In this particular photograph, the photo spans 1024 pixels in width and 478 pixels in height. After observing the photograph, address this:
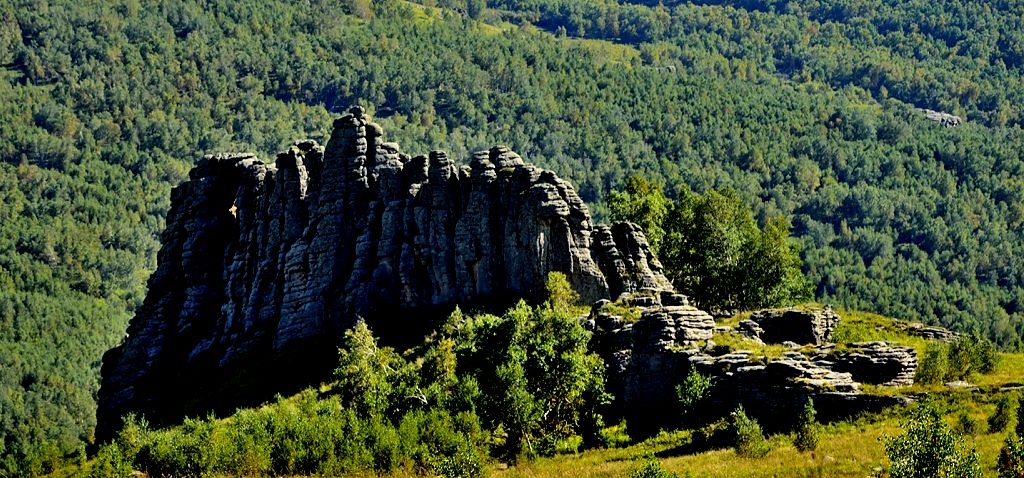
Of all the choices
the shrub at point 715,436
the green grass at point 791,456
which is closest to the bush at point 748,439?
the green grass at point 791,456

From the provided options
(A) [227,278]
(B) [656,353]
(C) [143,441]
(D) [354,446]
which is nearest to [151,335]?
(A) [227,278]

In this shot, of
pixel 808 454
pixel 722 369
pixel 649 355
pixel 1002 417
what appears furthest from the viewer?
pixel 649 355

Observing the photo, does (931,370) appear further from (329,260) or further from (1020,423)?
(329,260)

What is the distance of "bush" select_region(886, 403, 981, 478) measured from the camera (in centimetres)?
5709

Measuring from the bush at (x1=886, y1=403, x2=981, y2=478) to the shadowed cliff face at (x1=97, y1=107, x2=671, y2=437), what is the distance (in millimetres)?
46542

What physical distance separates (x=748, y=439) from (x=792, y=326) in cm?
2831

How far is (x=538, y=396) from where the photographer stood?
8738cm

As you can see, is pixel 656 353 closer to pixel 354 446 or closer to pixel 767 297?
pixel 354 446

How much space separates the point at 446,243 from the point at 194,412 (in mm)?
26769

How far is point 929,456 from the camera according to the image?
57781 millimetres

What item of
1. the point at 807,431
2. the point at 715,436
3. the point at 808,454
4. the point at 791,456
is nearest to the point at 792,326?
the point at 715,436

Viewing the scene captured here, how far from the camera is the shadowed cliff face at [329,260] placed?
107688 mm

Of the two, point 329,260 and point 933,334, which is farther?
point 329,260

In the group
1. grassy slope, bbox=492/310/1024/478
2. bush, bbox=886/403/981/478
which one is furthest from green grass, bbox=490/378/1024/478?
bush, bbox=886/403/981/478
